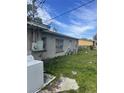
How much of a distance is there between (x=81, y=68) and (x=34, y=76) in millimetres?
364

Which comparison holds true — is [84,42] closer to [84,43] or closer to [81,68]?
[84,43]

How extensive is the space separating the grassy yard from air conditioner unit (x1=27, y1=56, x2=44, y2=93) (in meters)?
0.07

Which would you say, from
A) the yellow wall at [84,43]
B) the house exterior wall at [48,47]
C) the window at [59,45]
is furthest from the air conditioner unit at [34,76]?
the yellow wall at [84,43]

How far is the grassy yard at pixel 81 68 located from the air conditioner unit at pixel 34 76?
73mm

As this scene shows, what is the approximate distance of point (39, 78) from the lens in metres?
1.79

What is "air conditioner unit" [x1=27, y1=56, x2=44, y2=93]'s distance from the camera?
178cm

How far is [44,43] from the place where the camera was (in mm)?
1794

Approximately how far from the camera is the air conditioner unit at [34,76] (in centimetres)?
178

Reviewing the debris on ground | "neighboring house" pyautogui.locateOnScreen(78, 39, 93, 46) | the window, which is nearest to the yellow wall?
"neighboring house" pyautogui.locateOnScreen(78, 39, 93, 46)
